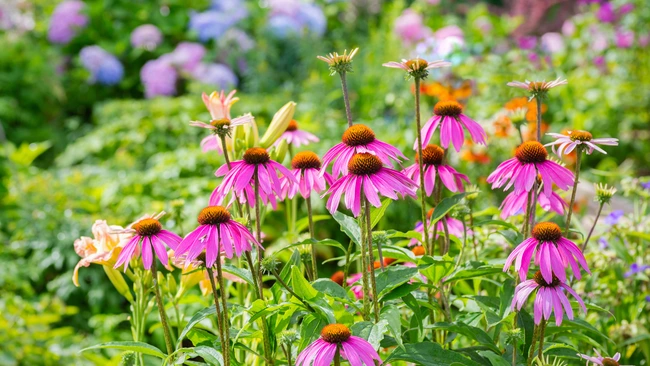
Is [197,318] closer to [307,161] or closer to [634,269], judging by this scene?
[307,161]

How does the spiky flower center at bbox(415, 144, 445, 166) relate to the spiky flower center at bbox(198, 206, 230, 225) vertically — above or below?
above

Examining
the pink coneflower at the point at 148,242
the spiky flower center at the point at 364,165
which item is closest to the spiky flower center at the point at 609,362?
the spiky flower center at the point at 364,165

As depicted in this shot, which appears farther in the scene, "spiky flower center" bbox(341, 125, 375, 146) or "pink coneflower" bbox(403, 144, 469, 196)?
"pink coneflower" bbox(403, 144, 469, 196)

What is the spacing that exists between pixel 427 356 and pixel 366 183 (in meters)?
0.29

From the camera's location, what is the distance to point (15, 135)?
4832mm

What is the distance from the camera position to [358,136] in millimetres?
1170

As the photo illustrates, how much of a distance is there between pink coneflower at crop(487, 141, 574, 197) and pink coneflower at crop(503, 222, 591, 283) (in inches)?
2.9

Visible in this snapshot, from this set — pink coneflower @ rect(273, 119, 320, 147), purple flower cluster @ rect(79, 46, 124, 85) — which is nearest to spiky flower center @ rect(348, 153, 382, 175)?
pink coneflower @ rect(273, 119, 320, 147)

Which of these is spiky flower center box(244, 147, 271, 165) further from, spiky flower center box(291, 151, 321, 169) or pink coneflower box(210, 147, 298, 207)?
spiky flower center box(291, 151, 321, 169)

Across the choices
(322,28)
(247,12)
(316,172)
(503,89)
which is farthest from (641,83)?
(316,172)

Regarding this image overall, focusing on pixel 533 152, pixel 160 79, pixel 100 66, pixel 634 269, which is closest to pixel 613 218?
pixel 634 269

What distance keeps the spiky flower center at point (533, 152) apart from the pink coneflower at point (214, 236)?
46 centimetres

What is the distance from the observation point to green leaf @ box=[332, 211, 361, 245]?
50.5 inches

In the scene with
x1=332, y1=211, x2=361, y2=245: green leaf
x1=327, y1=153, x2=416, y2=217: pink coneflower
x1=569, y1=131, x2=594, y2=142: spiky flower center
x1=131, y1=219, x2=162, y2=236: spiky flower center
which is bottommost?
x1=332, y1=211, x2=361, y2=245: green leaf
